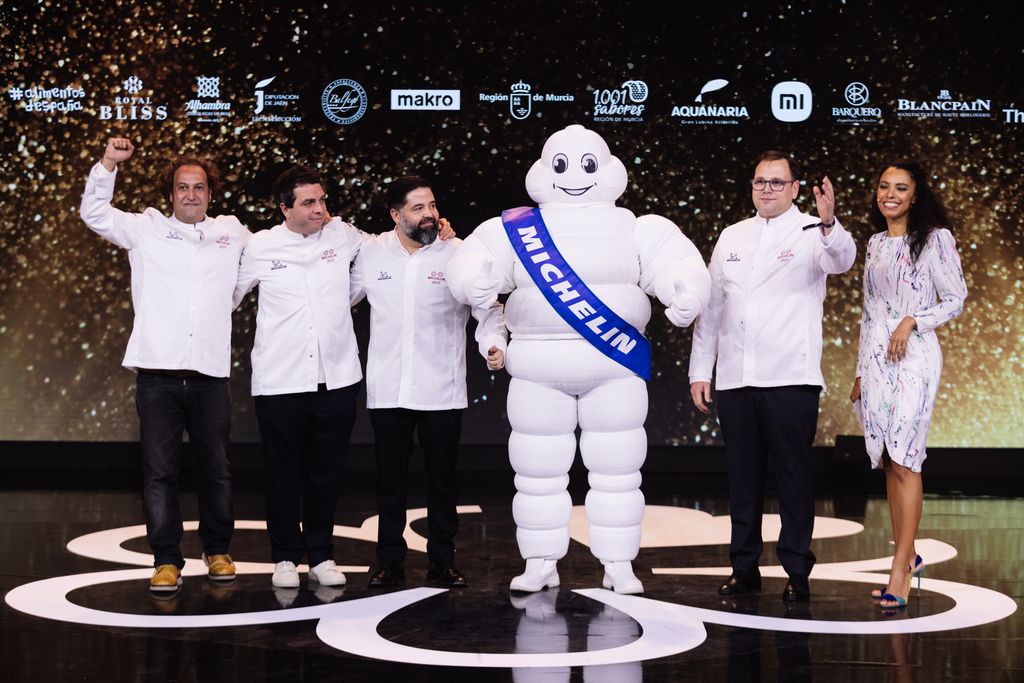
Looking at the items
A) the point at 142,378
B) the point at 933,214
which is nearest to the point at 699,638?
the point at 933,214

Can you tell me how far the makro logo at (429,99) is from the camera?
6.86 meters

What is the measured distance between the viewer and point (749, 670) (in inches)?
117

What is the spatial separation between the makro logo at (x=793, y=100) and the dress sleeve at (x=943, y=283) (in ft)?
10.9

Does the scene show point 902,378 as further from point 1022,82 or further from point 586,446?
point 1022,82

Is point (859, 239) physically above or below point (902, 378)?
above

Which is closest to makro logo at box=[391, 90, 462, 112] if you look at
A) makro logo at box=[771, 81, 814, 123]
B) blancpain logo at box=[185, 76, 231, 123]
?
blancpain logo at box=[185, 76, 231, 123]

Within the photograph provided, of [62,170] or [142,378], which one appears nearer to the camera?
[142,378]

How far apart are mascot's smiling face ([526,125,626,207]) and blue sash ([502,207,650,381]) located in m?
0.16

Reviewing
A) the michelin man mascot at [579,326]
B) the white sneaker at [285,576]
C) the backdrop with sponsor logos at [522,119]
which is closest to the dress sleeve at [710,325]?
the michelin man mascot at [579,326]

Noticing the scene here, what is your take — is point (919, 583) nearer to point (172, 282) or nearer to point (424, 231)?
point (424, 231)

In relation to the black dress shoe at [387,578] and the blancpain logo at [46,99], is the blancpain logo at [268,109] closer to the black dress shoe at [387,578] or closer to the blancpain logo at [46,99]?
the blancpain logo at [46,99]

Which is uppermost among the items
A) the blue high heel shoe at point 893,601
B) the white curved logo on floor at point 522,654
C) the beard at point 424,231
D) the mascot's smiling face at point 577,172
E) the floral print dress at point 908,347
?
the mascot's smiling face at point 577,172

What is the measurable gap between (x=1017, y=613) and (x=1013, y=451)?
12.0 ft

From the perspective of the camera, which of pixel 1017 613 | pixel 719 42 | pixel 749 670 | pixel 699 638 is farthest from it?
pixel 719 42
